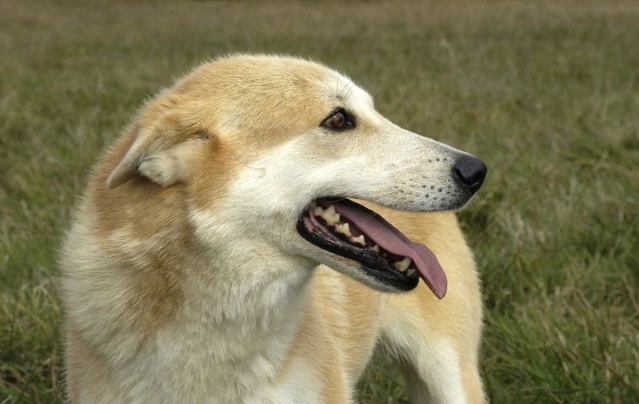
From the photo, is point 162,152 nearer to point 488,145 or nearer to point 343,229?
point 343,229

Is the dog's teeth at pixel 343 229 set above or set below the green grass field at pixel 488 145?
above

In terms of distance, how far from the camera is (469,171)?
246 centimetres

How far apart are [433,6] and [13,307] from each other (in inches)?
591

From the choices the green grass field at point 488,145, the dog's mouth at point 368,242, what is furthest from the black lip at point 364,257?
the green grass field at point 488,145

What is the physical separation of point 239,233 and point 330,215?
291mm

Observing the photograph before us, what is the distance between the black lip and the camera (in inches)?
93.7

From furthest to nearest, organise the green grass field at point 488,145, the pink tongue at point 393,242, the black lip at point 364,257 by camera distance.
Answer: the green grass field at point 488,145, the pink tongue at point 393,242, the black lip at point 364,257

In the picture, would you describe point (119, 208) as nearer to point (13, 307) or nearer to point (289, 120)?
point (289, 120)

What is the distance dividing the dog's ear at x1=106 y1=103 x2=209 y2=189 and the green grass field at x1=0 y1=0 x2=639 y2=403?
134 centimetres

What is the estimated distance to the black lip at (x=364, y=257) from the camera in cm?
238

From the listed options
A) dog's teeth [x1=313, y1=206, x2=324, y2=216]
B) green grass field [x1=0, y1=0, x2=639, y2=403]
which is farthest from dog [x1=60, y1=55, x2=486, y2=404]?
green grass field [x1=0, y1=0, x2=639, y2=403]

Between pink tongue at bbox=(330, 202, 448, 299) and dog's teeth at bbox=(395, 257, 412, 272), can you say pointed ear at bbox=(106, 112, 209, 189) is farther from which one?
dog's teeth at bbox=(395, 257, 412, 272)

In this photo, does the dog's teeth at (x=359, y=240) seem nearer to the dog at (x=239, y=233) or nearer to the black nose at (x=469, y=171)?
the dog at (x=239, y=233)

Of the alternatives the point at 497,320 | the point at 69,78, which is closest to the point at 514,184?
the point at 497,320
